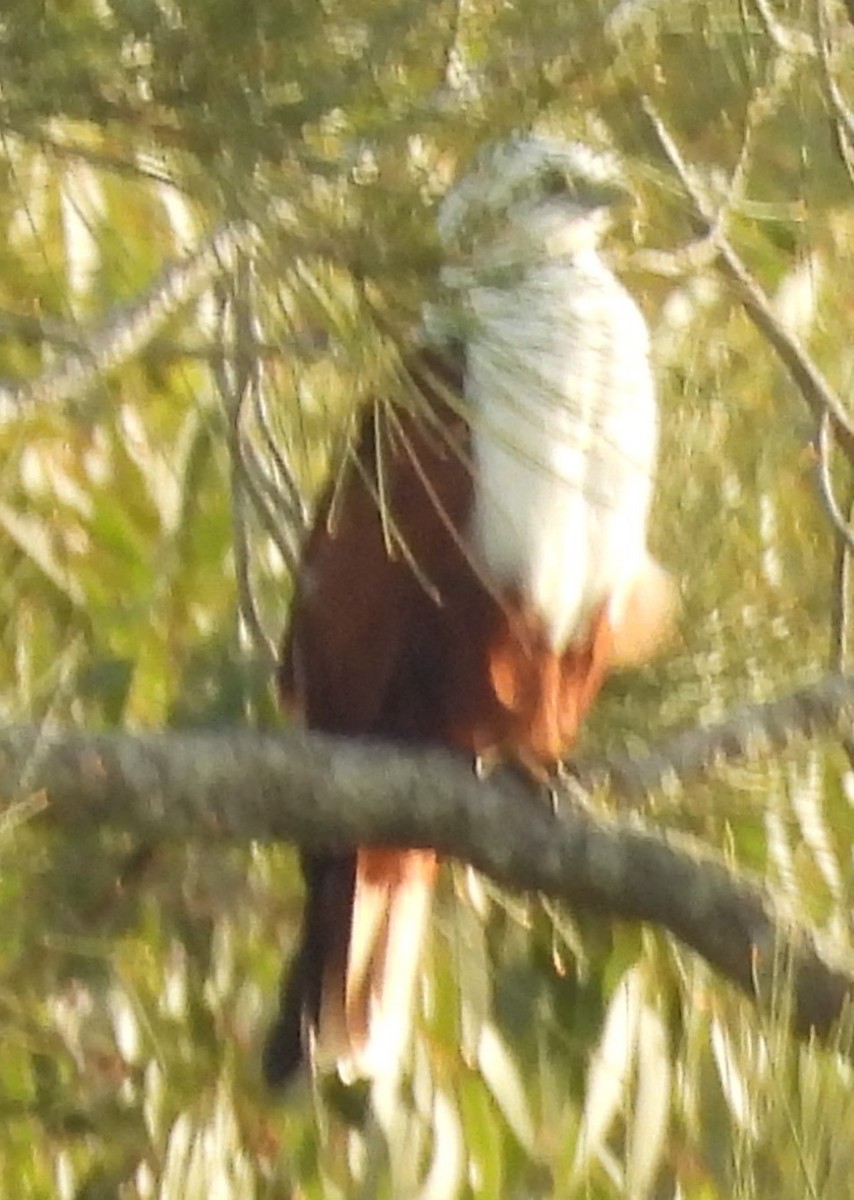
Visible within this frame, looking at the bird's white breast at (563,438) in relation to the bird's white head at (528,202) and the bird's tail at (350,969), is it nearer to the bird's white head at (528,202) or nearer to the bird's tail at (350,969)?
the bird's white head at (528,202)

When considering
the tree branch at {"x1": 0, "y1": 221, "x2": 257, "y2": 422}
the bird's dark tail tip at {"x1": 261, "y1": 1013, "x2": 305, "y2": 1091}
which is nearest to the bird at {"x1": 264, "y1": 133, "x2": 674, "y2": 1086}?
the bird's dark tail tip at {"x1": 261, "y1": 1013, "x2": 305, "y2": 1091}

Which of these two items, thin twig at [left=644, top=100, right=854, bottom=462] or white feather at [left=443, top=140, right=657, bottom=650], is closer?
white feather at [left=443, top=140, right=657, bottom=650]

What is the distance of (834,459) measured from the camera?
130cm

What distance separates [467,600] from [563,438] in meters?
0.45

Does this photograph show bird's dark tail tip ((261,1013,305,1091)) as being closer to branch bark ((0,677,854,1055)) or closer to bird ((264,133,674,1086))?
bird ((264,133,674,1086))

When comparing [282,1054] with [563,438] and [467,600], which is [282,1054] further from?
[563,438]

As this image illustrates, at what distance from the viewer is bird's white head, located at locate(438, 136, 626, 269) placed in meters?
0.66

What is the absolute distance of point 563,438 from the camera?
75cm

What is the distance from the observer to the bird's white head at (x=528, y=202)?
665 mm

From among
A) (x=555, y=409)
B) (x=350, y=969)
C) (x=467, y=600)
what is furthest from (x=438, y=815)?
(x=350, y=969)

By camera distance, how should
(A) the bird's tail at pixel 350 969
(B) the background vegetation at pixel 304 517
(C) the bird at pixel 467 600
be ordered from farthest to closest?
(A) the bird's tail at pixel 350 969
(C) the bird at pixel 467 600
(B) the background vegetation at pixel 304 517

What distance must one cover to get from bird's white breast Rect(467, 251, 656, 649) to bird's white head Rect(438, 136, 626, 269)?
15 millimetres

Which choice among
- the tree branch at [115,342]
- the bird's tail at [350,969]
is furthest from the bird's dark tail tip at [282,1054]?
the tree branch at [115,342]

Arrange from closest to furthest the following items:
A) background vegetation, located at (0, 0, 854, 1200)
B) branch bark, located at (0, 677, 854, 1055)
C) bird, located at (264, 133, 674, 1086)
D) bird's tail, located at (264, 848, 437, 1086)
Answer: background vegetation, located at (0, 0, 854, 1200) → branch bark, located at (0, 677, 854, 1055) → bird, located at (264, 133, 674, 1086) → bird's tail, located at (264, 848, 437, 1086)
